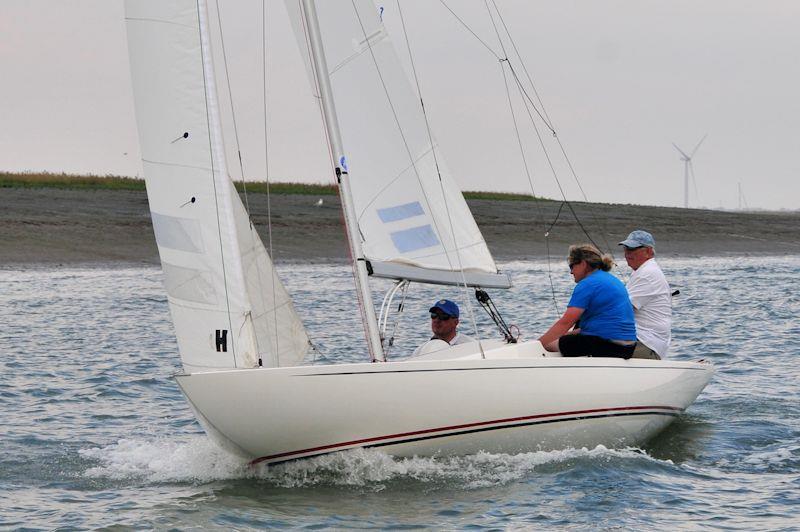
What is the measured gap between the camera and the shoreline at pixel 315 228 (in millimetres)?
34781

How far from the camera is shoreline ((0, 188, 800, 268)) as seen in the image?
3478 cm

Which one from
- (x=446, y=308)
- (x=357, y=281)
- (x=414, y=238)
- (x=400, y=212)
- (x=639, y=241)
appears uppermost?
(x=400, y=212)

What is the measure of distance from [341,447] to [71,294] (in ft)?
59.3

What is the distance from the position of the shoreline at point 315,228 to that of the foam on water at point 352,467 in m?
22.0

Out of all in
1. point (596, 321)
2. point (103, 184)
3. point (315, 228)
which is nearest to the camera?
point (596, 321)

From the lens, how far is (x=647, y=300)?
12492 millimetres

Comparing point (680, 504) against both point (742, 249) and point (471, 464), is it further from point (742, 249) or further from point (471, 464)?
point (742, 249)

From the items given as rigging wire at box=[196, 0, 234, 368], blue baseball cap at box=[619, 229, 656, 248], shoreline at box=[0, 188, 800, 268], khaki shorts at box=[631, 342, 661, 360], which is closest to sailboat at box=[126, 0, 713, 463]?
rigging wire at box=[196, 0, 234, 368]

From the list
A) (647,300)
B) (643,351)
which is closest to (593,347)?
(643,351)

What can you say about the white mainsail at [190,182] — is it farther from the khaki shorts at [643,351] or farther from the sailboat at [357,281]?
the khaki shorts at [643,351]

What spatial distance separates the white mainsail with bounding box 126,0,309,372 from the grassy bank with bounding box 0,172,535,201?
104ft

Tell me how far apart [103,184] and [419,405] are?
4054cm

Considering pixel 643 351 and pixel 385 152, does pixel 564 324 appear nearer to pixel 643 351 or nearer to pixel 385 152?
pixel 643 351

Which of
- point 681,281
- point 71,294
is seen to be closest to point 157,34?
point 71,294
